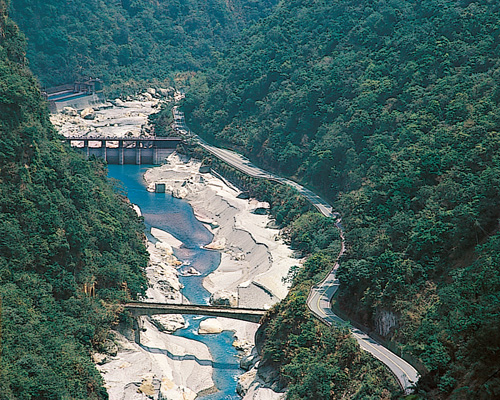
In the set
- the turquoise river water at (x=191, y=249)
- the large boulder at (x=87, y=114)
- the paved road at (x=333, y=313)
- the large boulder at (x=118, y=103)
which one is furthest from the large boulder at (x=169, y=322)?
the large boulder at (x=118, y=103)

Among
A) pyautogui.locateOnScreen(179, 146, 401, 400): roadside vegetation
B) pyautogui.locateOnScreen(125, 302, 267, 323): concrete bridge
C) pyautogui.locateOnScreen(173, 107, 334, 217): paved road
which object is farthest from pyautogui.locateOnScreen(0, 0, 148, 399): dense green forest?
pyautogui.locateOnScreen(173, 107, 334, 217): paved road

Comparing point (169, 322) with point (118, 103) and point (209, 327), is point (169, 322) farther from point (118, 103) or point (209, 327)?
point (118, 103)

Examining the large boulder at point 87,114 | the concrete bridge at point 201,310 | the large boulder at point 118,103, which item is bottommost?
the large boulder at point 87,114

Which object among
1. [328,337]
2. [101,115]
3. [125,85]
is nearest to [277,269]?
[328,337]

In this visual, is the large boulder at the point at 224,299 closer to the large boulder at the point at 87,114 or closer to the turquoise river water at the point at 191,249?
the turquoise river water at the point at 191,249

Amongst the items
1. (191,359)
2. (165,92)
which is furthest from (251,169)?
(165,92)
